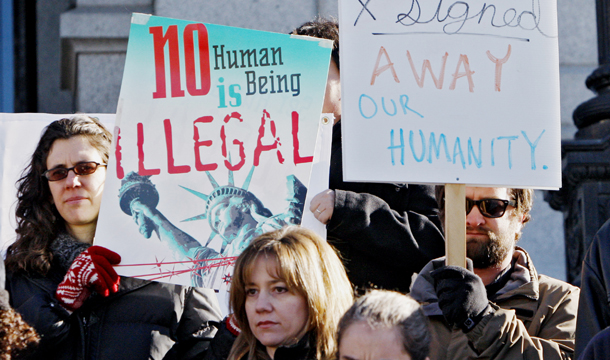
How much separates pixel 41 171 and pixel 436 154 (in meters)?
1.38

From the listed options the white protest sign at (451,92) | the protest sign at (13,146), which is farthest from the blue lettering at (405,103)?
the protest sign at (13,146)

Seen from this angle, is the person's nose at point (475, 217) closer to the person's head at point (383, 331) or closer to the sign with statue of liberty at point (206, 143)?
the sign with statue of liberty at point (206, 143)

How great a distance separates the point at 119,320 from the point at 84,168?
0.54m

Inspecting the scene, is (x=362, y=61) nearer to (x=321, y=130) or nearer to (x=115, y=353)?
(x=321, y=130)

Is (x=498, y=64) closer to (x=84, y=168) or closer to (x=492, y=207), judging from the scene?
(x=492, y=207)

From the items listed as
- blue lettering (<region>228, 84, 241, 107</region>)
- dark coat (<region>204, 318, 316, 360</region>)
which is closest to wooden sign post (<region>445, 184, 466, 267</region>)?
dark coat (<region>204, 318, 316, 360</region>)

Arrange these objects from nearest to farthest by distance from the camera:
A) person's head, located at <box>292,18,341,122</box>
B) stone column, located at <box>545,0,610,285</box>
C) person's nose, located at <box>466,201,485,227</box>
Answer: person's nose, located at <box>466,201,485,227</box> < person's head, located at <box>292,18,341,122</box> < stone column, located at <box>545,0,610,285</box>

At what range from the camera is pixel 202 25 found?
2.88 metres

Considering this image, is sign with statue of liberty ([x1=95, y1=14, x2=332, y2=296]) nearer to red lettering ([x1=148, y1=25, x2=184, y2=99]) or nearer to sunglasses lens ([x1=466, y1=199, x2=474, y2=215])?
red lettering ([x1=148, y1=25, x2=184, y2=99])

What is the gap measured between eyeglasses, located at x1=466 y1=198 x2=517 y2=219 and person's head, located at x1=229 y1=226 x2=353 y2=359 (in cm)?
56

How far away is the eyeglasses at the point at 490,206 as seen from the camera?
2.73m

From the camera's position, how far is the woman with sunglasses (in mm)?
2611

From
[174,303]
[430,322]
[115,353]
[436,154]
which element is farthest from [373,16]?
[115,353]

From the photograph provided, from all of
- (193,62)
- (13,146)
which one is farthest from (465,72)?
(13,146)
